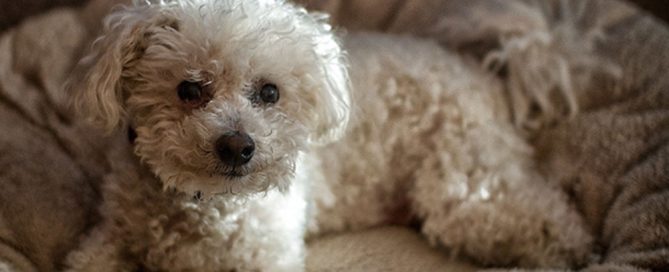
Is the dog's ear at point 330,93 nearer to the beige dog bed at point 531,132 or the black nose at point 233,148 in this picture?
the black nose at point 233,148

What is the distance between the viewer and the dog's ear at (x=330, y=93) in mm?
1137

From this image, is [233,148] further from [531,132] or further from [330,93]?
[531,132]

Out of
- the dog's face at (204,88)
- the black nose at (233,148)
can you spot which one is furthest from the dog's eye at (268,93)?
the black nose at (233,148)

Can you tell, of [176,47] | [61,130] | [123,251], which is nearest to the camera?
[176,47]

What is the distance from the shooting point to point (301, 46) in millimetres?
1102

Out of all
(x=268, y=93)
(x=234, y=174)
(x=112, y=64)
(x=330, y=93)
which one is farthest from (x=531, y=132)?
(x=112, y=64)

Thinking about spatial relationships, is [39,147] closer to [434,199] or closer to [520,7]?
[434,199]

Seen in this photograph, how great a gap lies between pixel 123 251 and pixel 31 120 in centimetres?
53

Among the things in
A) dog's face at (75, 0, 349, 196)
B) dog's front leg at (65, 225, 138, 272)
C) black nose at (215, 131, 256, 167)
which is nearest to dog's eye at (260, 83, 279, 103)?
dog's face at (75, 0, 349, 196)

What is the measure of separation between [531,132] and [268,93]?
2.45 feet

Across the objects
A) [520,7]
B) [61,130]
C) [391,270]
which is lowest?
[391,270]

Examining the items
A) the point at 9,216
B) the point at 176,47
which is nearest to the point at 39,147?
the point at 9,216

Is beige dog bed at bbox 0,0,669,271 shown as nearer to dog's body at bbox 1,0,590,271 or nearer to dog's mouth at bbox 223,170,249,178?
dog's body at bbox 1,0,590,271

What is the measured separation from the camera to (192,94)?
1.05 m
